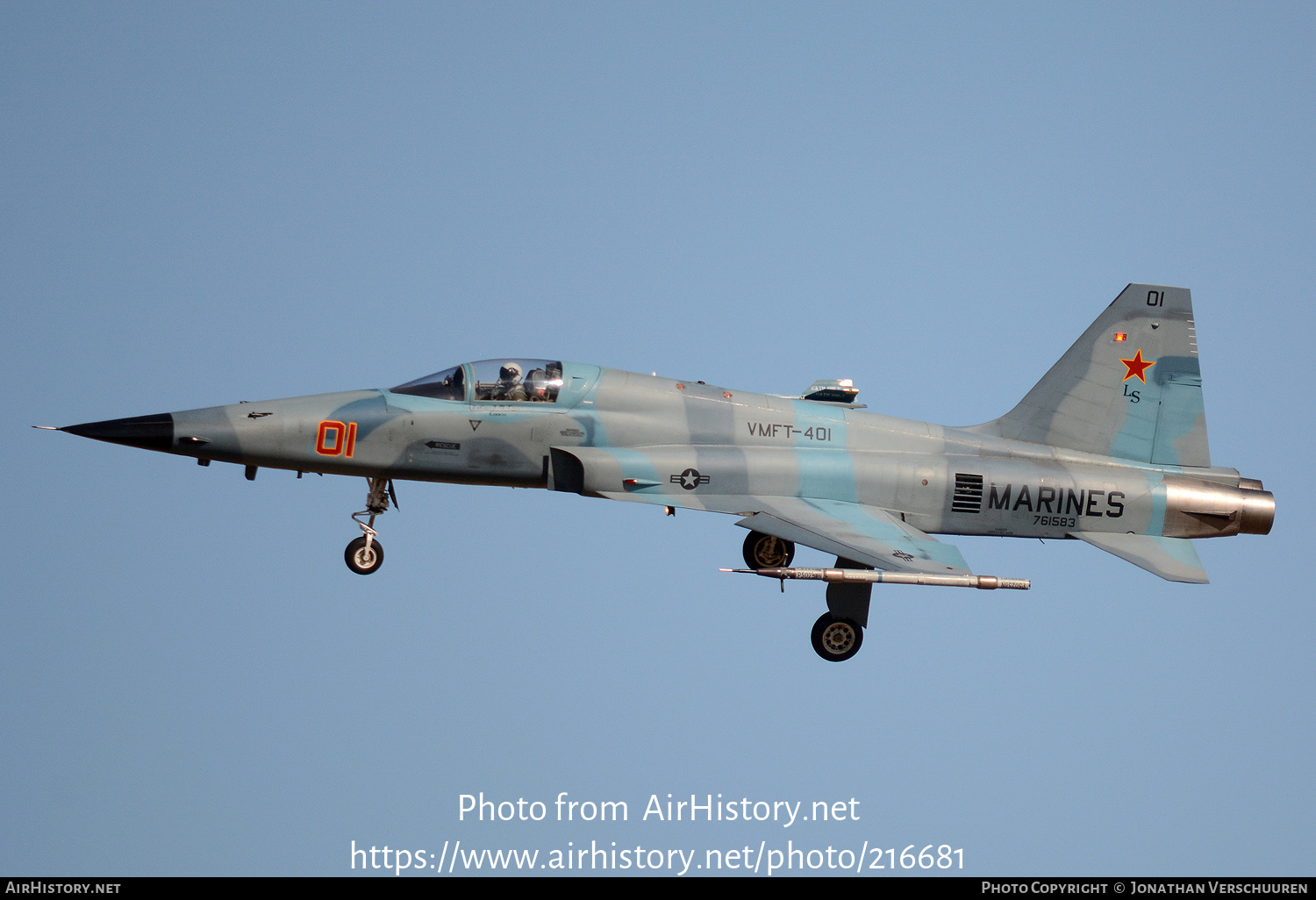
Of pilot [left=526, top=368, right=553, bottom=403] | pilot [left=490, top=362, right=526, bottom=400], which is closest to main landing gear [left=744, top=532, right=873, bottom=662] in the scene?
pilot [left=526, top=368, right=553, bottom=403]

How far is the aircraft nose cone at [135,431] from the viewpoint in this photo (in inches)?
599

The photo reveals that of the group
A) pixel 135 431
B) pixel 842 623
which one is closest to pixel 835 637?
pixel 842 623

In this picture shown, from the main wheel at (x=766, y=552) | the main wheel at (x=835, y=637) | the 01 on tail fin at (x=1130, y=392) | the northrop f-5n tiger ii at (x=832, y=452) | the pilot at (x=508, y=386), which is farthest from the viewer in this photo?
the main wheel at (x=766, y=552)

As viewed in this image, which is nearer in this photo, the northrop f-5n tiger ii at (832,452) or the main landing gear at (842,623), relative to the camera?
the northrop f-5n tiger ii at (832,452)

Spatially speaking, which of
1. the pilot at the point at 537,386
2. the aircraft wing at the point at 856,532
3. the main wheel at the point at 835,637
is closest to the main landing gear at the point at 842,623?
the main wheel at the point at 835,637

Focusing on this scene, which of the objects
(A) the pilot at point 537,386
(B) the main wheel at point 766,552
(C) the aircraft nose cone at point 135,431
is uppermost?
(A) the pilot at point 537,386

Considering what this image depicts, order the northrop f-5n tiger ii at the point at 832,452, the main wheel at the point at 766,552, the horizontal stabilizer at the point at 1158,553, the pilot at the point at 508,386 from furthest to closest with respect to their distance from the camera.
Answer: the main wheel at the point at 766,552, the horizontal stabilizer at the point at 1158,553, the pilot at the point at 508,386, the northrop f-5n tiger ii at the point at 832,452

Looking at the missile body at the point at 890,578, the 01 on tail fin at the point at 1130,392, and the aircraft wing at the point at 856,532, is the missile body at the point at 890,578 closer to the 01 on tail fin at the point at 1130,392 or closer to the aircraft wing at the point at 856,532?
the aircraft wing at the point at 856,532

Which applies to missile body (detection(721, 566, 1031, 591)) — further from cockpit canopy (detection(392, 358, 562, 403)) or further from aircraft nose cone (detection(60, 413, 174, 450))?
aircraft nose cone (detection(60, 413, 174, 450))

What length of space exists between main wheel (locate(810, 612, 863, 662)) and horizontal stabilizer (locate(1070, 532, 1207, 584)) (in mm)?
3059

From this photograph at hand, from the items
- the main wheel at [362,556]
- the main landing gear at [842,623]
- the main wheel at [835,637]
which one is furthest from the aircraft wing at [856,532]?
the main wheel at [362,556]

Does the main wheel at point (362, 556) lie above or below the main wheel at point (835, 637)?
above

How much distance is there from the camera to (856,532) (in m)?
15.7

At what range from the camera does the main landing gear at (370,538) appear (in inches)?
641
